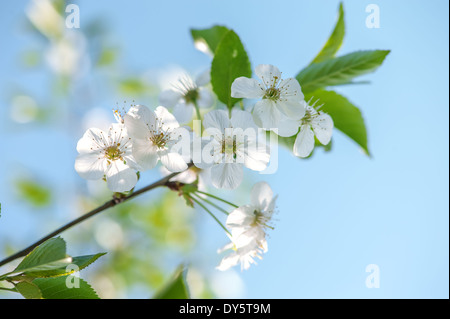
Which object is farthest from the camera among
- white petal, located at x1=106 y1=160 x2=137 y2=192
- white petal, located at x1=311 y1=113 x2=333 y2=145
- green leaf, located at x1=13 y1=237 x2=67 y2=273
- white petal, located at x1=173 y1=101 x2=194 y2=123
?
white petal, located at x1=173 y1=101 x2=194 y2=123

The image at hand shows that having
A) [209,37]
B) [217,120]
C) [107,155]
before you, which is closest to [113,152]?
[107,155]

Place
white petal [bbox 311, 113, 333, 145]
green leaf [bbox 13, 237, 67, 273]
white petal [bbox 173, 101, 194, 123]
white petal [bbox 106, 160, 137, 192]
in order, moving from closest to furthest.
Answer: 1. green leaf [bbox 13, 237, 67, 273]
2. white petal [bbox 106, 160, 137, 192]
3. white petal [bbox 311, 113, 333, 145]
4. white petal [bbox 173, 101, 194, 123]

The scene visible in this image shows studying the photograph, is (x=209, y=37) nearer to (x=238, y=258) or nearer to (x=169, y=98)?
(x=169, y=98)

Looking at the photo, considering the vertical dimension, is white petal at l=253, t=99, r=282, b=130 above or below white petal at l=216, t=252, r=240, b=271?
above

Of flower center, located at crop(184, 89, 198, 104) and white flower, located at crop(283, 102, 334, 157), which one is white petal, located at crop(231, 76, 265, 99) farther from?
flower center, located at crop(184, 89, 198, 104)

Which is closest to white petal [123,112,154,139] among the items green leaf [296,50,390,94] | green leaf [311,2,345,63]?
green leaf [296,50,390,94]

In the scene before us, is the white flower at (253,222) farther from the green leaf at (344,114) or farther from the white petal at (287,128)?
the green leaf at (344,114)

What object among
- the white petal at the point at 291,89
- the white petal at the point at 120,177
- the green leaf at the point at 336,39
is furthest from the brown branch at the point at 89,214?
the green leaf at the point at 336,39
